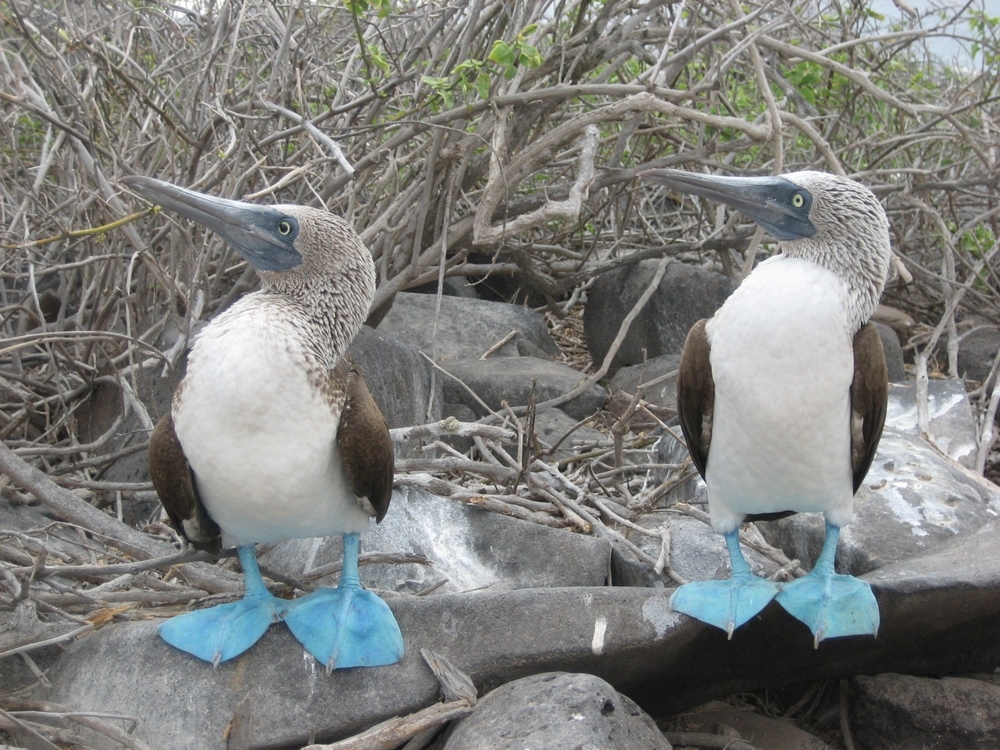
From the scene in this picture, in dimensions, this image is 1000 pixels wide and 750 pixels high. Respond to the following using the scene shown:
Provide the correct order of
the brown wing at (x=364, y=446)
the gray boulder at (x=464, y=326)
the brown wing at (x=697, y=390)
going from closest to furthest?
the brown wing at (x=364, y=446)
the brown wing at (x=697, y=390)
the gray boulder at (x=464, y=326)

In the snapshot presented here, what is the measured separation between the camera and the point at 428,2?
3736 mm

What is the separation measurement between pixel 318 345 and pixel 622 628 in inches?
36.9

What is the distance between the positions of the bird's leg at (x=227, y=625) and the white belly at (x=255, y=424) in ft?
0.77

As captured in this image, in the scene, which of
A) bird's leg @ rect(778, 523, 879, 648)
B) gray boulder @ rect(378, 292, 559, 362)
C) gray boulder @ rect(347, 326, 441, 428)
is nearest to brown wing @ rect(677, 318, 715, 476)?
bird's leg @ rect(778, 523, 879, 648)

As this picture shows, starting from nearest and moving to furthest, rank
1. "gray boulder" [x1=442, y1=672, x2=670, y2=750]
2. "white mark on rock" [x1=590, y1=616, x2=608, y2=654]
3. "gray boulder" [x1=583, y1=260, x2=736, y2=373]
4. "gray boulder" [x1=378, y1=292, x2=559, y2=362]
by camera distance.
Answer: "gray boulder" [x1=442, y1=672, x2=670, y2=750] → "white mark on rock" [x1=590, y1=616, x2=608, y2=654] → "gray boulder" [x1=378, y1=292, x2=559, y2=362] → "gray boulder" [x1=583, y1=260, x2=736, y2=373]

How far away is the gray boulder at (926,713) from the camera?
7.93 feet

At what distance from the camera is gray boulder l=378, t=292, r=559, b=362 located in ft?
16.1

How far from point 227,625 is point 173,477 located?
1.18 feet

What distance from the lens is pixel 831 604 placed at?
2361 millimetres

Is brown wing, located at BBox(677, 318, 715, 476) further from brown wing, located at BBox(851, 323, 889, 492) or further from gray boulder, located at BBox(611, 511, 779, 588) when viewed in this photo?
gray boulder, located at BBox(611, 511, 779, 588)

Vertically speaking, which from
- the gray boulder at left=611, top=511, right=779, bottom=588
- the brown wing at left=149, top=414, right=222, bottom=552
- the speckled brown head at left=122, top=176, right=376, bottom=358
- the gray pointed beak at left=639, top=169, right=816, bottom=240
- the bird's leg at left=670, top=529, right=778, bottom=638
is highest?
the gray pointed beak at left=639, top=169, right=816, bottom=240

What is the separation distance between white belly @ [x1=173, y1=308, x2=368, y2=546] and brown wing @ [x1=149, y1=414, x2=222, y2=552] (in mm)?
32

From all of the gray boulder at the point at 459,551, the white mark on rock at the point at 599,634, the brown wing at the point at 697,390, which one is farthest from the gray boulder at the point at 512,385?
the white mark on rock at the point at 599,634

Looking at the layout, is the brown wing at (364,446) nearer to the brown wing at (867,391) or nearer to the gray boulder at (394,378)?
the brown wing at (867,391)
